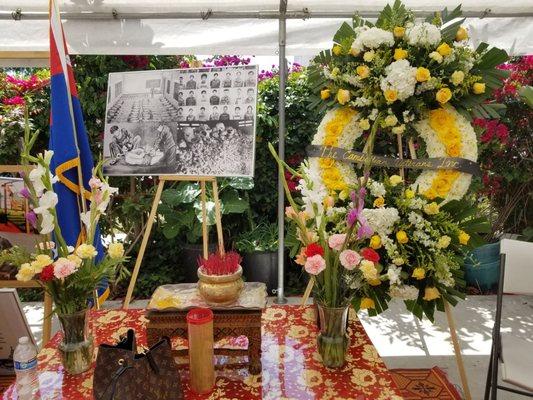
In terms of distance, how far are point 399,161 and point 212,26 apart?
1.64 metres

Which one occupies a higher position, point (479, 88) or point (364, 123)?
point (479, 88)

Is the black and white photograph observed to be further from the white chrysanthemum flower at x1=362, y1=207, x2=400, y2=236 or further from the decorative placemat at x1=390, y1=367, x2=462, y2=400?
the decorative placemat at x1=390, y1=367, x2=462, y2=400

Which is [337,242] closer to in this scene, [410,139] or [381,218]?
[381,218]

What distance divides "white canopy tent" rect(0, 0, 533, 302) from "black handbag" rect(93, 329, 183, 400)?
2220 mm

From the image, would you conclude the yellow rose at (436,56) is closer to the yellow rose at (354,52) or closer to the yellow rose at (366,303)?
the yellow rose at (354,52)

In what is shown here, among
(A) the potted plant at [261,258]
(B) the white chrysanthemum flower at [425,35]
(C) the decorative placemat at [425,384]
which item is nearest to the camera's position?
(B) the white chrysanthemum flower at [425,35]

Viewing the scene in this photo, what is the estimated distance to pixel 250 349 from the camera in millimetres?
1493

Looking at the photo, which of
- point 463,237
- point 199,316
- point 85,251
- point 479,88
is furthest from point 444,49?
point 85,251

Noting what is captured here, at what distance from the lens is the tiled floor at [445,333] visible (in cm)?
259

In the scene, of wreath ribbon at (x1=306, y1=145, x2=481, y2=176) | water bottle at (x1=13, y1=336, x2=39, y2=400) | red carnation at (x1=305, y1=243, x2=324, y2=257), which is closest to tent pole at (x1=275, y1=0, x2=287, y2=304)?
wreath ribbon at (x1=306, y1=145, x2=481, y2=176)

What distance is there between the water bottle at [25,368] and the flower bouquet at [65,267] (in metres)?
0.10

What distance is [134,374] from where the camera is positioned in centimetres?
120

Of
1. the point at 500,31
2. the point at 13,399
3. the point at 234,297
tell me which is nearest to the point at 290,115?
the point at 500,31

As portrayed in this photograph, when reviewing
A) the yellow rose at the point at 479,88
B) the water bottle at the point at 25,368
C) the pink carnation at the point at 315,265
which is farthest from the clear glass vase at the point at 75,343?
the yellow rose at the point at 479,88
